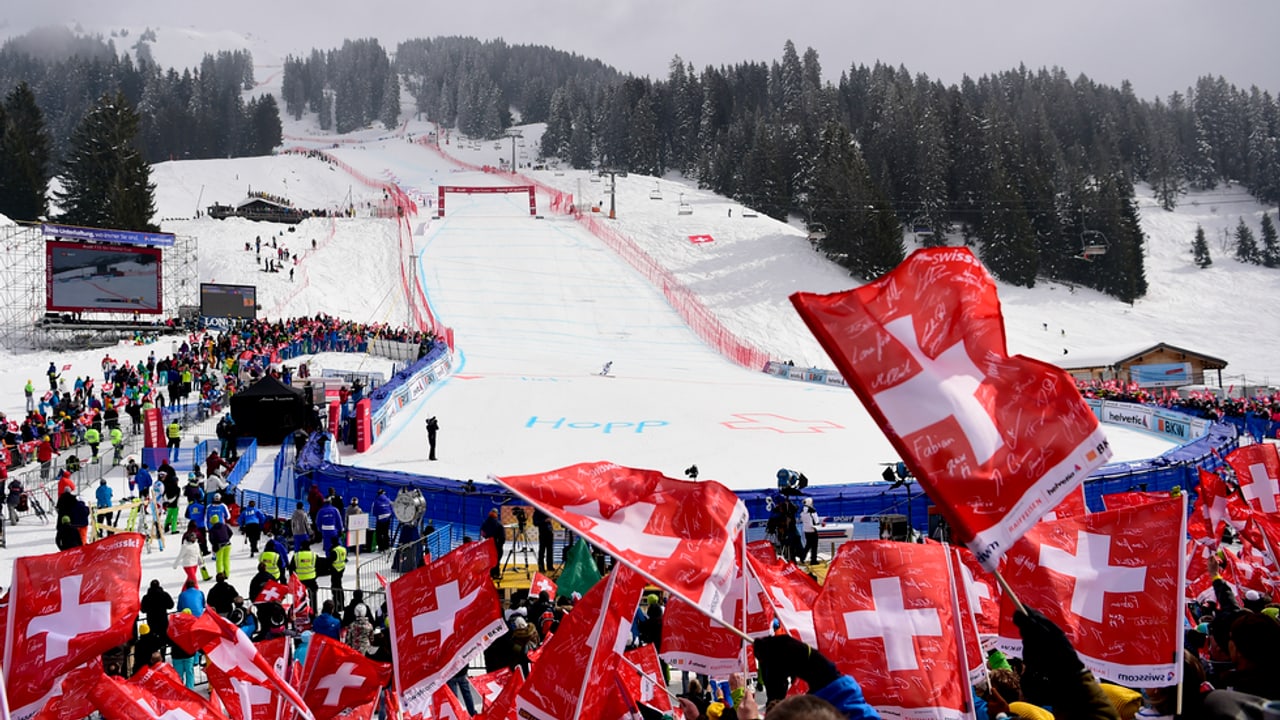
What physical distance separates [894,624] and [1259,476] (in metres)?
6.14

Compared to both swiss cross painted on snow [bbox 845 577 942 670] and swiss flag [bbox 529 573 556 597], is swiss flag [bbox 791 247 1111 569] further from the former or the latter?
swiss flag [bbox 529 573 556 597]

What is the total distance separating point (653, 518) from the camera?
17.4 ft

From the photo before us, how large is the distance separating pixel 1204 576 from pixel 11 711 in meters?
9.03

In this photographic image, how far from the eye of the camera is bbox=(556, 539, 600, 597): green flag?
35.5 ft

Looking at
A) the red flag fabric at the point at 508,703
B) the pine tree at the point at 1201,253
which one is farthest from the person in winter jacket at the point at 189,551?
the pine tree at the point at 1201,253

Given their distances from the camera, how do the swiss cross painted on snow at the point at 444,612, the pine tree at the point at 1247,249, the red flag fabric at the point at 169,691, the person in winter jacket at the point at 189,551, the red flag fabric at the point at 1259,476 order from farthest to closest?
the pine tree at the point at 1247,249 < the person in winter jacket at the point at 189,551 < the red flag fabric at the point at 1259,476 < the swiss cross painted on snow at the point at 444,612 < the red flag fabric at the point at 169,691

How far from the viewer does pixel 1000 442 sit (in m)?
4.22

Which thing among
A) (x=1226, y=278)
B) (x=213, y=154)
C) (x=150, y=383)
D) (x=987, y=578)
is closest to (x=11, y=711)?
(x=987, y=578)

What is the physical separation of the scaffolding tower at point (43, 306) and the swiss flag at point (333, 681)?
3643 cm

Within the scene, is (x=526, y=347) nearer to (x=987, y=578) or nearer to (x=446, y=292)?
(x=446, y=292)

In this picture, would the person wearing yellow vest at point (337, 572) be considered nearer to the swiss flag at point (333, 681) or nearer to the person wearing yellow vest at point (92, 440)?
the swiss flag at point (333, 681)

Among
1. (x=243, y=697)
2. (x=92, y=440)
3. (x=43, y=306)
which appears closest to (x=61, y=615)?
(x=243, y=697)

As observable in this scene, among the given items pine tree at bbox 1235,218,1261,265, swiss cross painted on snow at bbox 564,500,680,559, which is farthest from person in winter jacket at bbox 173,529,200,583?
pine tree at bbox 1235,218,1261,265

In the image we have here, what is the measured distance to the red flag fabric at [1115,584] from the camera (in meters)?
4.76
